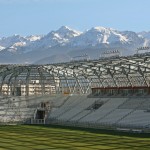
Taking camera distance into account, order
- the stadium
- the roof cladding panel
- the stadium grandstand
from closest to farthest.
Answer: the stadium
the stadium grandstand
the roof cladding panel

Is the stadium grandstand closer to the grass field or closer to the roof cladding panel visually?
the roof cladding panel

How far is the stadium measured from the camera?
68.4 metres

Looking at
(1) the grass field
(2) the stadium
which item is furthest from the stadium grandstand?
(1) the grass field

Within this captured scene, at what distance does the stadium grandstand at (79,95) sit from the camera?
2722 inches

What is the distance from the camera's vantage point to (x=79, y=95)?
3533 inches

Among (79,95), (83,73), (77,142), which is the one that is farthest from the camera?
(83,73)

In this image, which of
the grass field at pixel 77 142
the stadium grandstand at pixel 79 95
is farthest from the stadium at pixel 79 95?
the grass field at pixel 77 142

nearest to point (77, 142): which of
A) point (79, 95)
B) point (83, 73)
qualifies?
point (79, 95)

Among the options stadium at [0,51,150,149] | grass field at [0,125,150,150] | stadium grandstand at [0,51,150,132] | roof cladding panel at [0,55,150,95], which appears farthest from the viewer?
roof cladding panel at [0,55,150,95]

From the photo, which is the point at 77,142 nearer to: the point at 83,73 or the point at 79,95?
the point at 79,95

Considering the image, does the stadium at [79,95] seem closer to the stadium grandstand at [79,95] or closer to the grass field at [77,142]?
the stadium grandstand at [79,95]

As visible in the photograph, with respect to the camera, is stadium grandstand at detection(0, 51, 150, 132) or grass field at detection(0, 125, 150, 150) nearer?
grass field at detection(0, 125, 150, 150)

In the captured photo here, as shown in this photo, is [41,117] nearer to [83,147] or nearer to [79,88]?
[79,88]

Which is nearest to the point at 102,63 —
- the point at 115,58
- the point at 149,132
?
the point at 115,58
